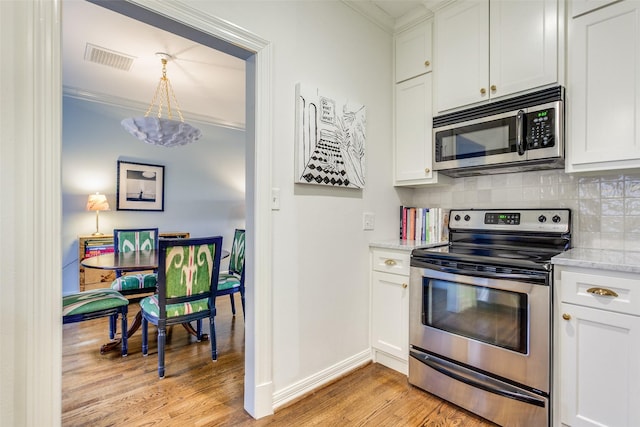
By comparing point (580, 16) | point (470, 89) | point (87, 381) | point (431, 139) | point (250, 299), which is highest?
point (580, 16)

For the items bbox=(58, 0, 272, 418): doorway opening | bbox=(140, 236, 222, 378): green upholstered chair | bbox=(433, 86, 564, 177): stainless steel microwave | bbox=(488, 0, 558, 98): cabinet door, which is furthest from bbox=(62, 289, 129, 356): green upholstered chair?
bbox=(488, 0, 558, 98): cabinet door

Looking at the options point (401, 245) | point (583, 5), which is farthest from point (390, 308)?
point (583, 5)

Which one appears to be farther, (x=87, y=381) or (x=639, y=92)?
(x=87, y=381)

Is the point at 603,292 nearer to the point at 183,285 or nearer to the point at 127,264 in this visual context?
the point at 183,285

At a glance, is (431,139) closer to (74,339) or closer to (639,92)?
(639,92)

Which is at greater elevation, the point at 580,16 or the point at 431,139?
the point at 580,16

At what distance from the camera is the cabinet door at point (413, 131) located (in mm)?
2328

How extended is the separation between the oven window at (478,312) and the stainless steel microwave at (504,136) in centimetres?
81

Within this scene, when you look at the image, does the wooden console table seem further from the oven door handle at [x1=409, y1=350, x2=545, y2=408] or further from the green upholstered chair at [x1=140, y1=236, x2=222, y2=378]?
the oven door handle at [x1=409, y1=350, x2=545, y2=408]

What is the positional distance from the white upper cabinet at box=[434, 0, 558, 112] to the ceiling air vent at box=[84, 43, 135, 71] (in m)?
2.78

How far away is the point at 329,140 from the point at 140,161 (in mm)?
3404

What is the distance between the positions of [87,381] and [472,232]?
9.29 feet

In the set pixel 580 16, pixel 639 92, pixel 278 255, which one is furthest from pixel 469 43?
pixel 278 255

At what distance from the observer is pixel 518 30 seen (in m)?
1.87
